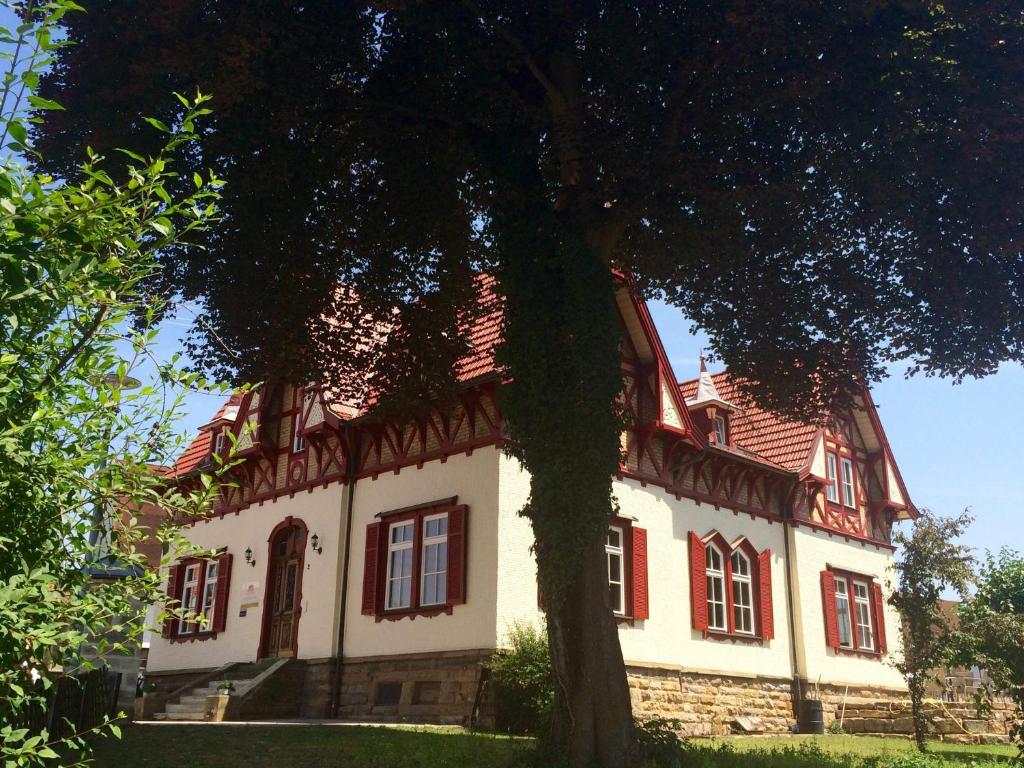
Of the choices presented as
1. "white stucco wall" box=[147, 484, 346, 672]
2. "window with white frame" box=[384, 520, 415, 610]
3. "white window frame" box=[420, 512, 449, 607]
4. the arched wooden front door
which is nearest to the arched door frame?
the arched wooden front door

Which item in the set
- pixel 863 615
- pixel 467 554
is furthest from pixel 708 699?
pixel 863 615

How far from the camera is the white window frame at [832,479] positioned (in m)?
26.0

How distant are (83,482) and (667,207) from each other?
10.1m

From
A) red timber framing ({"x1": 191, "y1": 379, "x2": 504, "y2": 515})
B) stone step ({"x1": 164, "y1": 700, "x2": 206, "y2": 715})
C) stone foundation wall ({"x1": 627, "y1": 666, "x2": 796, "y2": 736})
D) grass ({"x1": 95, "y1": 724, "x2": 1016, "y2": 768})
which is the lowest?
grass ({"x1": 95, "y1": 724, "x2": 1016, "y2": 768})

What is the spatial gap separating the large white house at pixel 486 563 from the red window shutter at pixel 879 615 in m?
0.06

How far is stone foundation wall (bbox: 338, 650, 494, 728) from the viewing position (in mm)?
16844

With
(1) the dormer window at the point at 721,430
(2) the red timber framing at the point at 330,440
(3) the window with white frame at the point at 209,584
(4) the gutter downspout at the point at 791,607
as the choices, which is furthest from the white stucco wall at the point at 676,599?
(3) the window with white frame at the point at 209,584

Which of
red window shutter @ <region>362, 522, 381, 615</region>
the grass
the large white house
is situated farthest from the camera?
red window shutter @ <region>362, 522, 381, 615</region>

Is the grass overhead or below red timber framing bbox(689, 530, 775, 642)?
below

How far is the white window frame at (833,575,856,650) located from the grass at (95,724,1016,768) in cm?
1021

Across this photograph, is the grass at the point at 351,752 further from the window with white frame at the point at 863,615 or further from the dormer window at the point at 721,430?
the window with white frame at the point at 863,615

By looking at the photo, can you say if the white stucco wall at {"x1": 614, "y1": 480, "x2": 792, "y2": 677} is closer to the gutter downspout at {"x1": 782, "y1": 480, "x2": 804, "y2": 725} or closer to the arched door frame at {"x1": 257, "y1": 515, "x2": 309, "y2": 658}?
the gutter downspout at {"x1": 782, "y1": 480, "x2": 804, "y2": 725}

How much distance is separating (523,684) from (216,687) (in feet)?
27.0

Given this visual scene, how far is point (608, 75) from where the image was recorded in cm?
1284
